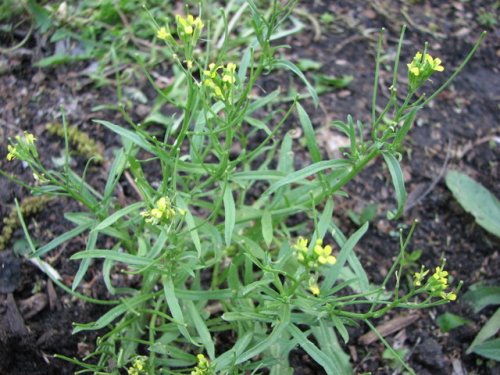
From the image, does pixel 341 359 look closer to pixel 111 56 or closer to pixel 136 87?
pixel 136 87

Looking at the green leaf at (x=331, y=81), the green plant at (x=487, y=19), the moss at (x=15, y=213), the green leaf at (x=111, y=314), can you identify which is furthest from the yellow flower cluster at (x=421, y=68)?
the green plant at (x=487, y=19)

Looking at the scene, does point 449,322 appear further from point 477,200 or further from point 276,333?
point 276,333

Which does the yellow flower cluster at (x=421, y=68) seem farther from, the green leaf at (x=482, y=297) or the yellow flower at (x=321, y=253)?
the green leaf at (x=482, y=297)

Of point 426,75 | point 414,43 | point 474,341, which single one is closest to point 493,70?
point 414,43

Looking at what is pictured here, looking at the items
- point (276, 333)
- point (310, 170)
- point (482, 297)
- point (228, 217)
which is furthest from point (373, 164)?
point (276, 333)

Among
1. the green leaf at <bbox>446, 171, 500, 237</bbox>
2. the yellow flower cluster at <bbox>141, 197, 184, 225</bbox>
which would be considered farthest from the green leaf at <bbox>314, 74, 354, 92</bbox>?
the yellow flower cluster at <bbox>141, 197, 184, 225</bbox>

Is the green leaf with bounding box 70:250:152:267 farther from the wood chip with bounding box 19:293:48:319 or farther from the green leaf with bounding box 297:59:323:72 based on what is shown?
the green leaf with bounding box 297:59:323:72
